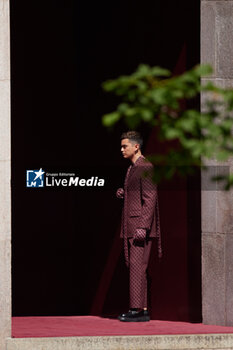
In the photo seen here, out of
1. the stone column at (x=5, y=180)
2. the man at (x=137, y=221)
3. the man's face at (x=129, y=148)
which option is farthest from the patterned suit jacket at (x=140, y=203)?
the stone column at (x=5, y=180)

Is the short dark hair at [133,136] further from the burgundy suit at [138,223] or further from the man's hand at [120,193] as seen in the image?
the man's hand at [120,193]

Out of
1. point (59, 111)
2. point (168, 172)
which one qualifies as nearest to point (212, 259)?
point (59, 111)

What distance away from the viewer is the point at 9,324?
40.2 feet

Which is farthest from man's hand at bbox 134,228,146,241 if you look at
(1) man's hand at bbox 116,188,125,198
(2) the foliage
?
(2) the foliage

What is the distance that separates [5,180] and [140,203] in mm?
1893

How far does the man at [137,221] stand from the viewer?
13195 millimetres

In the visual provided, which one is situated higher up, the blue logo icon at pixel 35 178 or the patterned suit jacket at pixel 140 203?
the blue logo icon at pixel 35 178

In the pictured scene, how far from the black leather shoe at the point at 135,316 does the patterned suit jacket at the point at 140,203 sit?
806 millimetres

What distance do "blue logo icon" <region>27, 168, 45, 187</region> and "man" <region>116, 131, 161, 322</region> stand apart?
111 cm

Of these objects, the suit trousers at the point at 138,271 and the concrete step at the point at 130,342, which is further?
the suit trousers at the point at 138,271

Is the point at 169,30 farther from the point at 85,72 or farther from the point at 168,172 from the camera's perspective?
the point at 168,172

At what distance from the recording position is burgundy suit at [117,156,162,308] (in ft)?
43.3

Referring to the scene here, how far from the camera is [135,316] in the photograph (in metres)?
13.3

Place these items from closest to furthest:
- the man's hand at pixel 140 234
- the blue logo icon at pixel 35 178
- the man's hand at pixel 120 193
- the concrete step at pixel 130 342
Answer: the concrete step at pixel 130 342 < the man's hand at pixel 140 234 < the man's hand at pixel 120 193 < the blue logo icon at pixel 35 178
